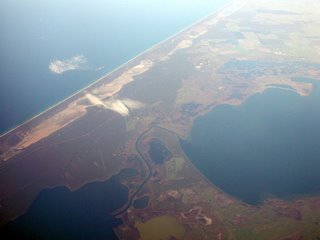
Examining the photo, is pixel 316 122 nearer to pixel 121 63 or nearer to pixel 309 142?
pixel 309 142

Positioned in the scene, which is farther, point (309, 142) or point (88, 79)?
point (88, 79)

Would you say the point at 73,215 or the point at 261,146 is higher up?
the point at 73,215

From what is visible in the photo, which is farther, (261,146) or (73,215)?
(261,146)

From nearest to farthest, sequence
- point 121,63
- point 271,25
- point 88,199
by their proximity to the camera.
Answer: point 88,199 < point 121,63 < point 271,25

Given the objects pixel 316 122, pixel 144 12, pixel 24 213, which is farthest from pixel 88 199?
pixel 144 12

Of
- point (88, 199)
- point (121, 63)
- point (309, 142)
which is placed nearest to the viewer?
point (88, 199)

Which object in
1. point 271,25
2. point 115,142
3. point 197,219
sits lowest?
point 271,25
